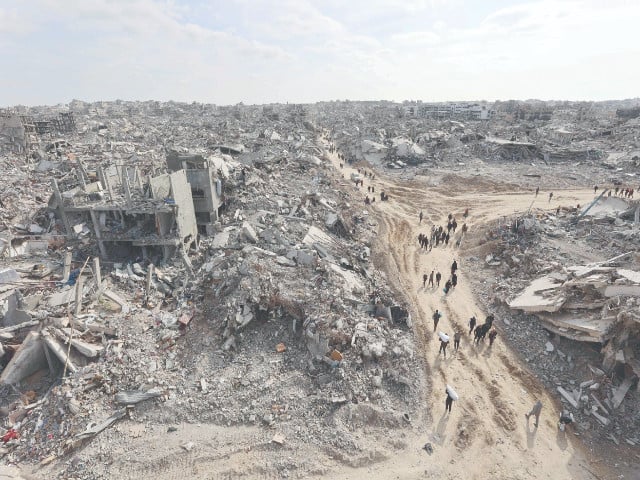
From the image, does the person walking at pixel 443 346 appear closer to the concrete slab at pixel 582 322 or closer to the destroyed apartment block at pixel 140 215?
the concrete slab at pixel 582 322

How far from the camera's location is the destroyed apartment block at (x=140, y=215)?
50.1 ft

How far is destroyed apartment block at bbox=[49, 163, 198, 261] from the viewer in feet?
50.1

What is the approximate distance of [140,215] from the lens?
16125mm

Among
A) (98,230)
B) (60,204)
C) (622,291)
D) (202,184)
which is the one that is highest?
(202,184)

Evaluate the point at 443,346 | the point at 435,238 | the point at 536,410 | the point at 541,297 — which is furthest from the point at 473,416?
the point at 435,238

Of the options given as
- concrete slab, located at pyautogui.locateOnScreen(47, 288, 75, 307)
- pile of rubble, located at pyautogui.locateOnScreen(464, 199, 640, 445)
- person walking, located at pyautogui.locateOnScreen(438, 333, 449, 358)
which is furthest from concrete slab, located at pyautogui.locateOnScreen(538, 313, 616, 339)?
concrete slab, located at pyautogui.locateOnScreen(47, 288, 75, 307)

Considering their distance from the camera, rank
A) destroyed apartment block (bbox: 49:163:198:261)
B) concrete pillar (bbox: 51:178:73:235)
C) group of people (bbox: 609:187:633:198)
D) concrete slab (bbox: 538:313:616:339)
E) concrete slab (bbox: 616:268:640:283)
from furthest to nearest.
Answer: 1. group of people (bbox: 609:187:633:198)
2. concrete pillar (bbox: 51:178:73:235)
3. destroyed apartment block (bbox: 49:163:198:261)
4. concrete slab (bbox: 616:268:640:283)
5. concrete slab (bbox: 538:313:616:339)

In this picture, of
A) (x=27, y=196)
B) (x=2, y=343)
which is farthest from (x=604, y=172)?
(x=27, y=196)

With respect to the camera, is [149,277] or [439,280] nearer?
[149,277]

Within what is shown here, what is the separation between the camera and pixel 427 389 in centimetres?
985

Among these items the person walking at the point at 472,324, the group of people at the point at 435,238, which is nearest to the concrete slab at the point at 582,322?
the person walking at the point at 472,324

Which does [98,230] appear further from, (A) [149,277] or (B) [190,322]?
(B) [190,322]

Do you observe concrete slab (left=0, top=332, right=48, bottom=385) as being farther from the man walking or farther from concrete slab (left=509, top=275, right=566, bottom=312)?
concrete slab (left=509, top=275, right=566, bottom=312)

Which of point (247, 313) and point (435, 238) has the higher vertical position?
point (247, 313)
